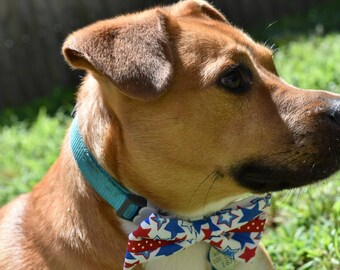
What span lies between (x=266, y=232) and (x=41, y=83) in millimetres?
6346

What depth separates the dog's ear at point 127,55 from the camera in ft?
11.0

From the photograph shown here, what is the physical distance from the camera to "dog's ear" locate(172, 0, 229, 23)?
4129mm

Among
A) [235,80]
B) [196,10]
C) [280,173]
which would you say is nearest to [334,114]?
[280,173]

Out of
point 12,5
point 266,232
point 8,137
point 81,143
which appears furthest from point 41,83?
point 81,143

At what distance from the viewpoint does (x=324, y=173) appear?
11.4ft

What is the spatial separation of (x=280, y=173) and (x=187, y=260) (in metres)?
0.69

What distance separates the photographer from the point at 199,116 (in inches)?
138

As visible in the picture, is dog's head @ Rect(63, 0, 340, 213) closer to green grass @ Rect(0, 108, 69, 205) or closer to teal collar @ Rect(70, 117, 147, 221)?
teal collar @ Rect(70, 117, 147, 221)

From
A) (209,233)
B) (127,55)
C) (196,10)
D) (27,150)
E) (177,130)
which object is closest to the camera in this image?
(127,55)

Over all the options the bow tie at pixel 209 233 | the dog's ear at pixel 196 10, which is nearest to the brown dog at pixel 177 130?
the bow tie at pixel 209 233

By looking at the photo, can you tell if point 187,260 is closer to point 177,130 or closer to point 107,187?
point 107,187

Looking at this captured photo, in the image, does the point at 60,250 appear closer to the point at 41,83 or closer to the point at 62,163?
the point at 62,163

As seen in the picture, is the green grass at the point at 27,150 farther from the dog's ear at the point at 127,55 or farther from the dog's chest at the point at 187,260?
the dog's ear at the point at 127,55

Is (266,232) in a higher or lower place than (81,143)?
lower
